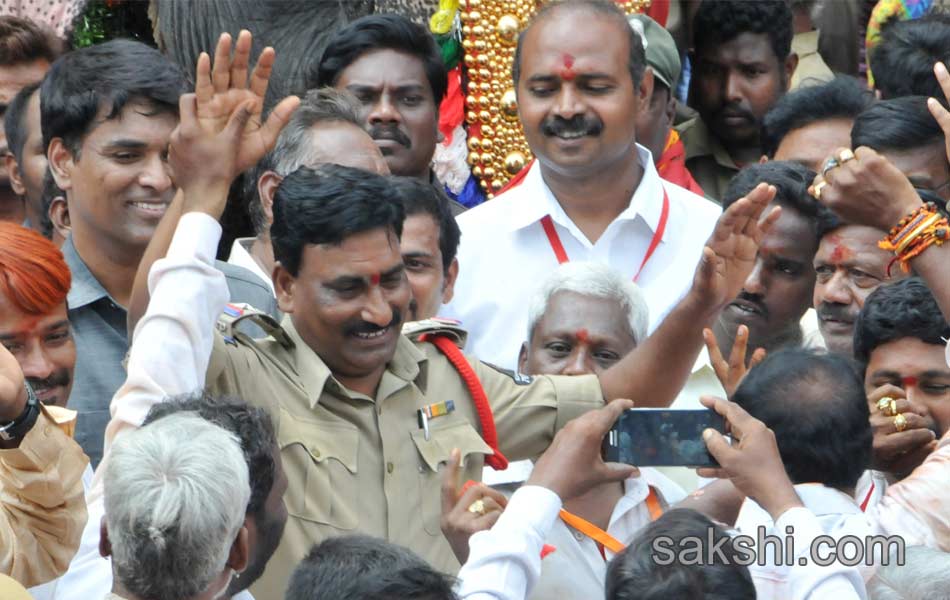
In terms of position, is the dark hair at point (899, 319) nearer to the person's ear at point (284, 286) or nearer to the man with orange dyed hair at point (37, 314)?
the person's ear at point (284, 286)

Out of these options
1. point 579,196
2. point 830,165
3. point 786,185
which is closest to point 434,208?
point 579,196

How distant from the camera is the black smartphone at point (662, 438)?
12.7ft

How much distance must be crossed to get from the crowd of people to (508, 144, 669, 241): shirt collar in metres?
0.01

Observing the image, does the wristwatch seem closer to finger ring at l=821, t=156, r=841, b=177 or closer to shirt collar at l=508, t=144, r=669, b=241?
finger ring at l=821, t=156, r=841, b=177

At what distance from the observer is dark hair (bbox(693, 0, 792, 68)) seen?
22.5 ft

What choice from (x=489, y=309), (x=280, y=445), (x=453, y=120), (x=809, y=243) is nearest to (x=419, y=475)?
(x=280, y=445)

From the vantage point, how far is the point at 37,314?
165 inches

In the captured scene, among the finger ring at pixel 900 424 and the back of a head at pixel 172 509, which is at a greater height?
the back of a head at pixel 172 509

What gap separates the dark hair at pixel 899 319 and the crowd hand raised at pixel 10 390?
7.20 feet

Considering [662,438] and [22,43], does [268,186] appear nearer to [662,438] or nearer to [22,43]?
[22,43]

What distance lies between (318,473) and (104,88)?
147cm

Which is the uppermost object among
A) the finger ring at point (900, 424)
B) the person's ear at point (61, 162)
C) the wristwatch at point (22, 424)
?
the person's ear at point (61, 162)

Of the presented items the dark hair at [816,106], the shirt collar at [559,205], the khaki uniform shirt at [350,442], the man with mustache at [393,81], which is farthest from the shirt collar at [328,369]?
the dark hair at [816,106]

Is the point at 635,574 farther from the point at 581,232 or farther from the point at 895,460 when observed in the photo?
the point at 581,232
